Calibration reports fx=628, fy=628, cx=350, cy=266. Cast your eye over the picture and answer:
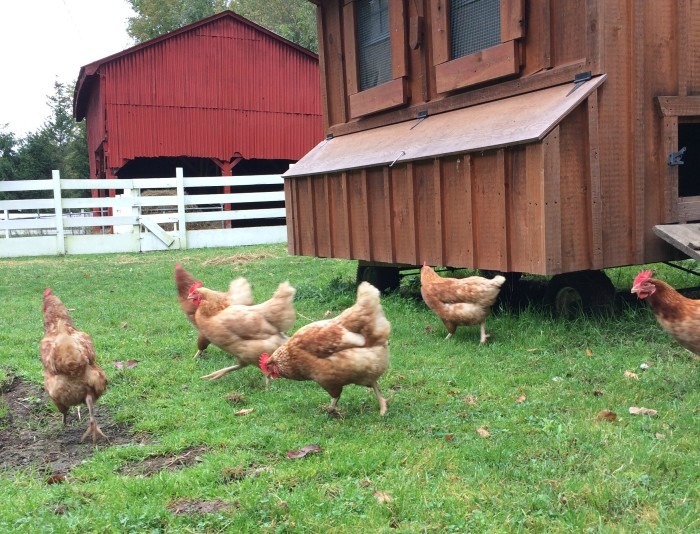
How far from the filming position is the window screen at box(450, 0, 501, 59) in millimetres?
7320

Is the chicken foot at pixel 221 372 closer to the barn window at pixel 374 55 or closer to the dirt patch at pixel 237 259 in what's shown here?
the barn window at pixel 374 55

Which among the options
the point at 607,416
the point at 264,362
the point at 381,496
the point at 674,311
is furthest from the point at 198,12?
the point at 381,496

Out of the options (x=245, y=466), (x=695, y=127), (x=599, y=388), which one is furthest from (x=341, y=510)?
(x=695, y=127)

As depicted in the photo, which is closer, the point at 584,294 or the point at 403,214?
the point at 584,294

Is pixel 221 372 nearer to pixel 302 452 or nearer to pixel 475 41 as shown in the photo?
pixel 302 452

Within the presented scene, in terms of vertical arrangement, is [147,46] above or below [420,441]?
above

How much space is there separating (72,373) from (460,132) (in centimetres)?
485

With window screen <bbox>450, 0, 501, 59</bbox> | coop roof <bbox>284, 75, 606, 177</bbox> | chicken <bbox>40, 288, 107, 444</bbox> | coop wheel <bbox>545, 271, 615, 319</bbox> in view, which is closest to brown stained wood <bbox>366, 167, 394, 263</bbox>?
coop roof <bbox>284, 75, 606, 177</bbox>

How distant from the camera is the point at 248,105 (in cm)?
2531

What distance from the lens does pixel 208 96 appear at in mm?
24797

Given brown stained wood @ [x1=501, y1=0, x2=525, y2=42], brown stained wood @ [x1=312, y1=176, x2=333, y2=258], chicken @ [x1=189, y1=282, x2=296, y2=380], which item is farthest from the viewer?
brown stained wood @ [x1=312, y1=176, x2=333, y2=258]

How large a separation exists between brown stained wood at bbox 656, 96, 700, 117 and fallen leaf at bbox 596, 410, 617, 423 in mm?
3580

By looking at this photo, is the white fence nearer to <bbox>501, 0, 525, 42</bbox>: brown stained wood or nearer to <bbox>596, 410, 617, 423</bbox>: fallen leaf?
<bbox>501, 0, 525, 42</bbox>: brown stained wood

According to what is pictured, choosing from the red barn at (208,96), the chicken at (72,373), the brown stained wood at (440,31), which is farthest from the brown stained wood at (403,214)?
the red barn at (208,96)
